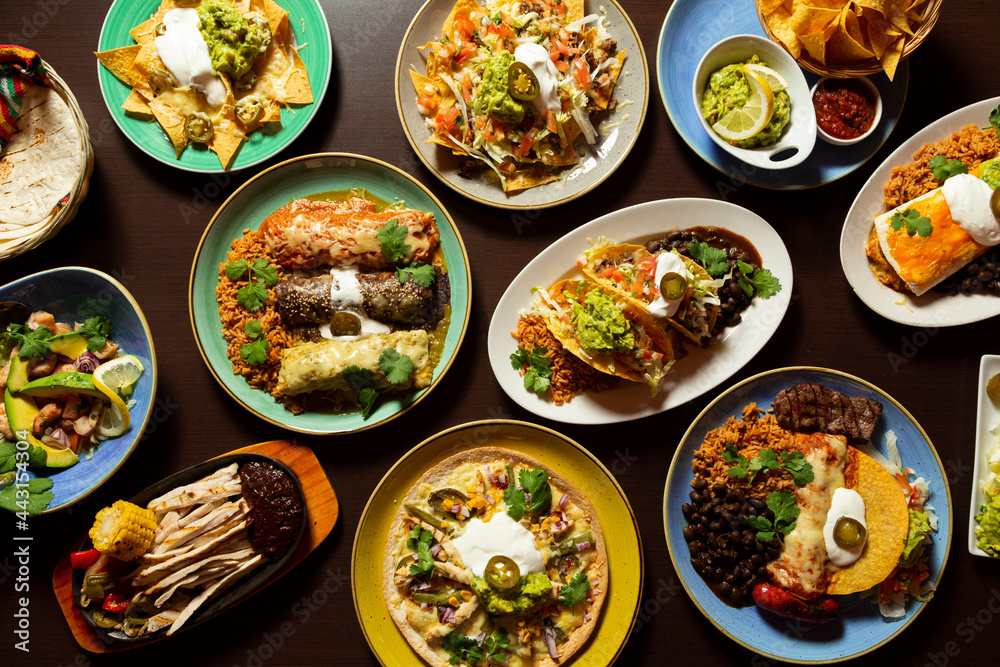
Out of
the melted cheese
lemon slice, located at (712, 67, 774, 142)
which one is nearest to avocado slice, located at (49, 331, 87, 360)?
lemon slice, located at (712, 67, 774, 142)

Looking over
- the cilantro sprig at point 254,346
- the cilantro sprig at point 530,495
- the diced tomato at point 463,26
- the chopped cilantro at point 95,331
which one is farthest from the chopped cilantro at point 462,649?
the diced tomato at point 463,26

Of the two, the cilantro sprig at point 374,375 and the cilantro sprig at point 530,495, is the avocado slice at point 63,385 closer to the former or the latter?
the cilantro sprig at point 374,375

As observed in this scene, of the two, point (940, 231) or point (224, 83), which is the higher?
point (940, 231)

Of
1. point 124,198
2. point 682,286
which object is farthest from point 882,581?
point 124,198

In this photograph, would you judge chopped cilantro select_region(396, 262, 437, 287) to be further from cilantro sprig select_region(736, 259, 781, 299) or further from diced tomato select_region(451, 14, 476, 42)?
cilantro sprig select_region(736, 259, 781, 299)

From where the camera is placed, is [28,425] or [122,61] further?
[122,61]

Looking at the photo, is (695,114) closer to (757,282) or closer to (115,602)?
(757,282)

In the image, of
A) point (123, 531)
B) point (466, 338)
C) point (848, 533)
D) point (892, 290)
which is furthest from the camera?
point (466, 338)

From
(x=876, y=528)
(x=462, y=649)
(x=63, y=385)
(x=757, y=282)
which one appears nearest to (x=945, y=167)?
(x=757, y=282)
